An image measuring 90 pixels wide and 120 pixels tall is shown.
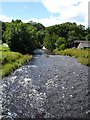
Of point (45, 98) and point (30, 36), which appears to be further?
point (30, 36)

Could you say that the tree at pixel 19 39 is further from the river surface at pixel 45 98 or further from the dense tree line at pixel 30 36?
the river surface at pixel 45 98

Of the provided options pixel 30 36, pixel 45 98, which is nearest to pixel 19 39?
pixel 30 36

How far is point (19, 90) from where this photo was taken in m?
27.9

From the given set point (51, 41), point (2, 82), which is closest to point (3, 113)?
point (2, 82)

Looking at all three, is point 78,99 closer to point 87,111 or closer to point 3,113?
point 87,111

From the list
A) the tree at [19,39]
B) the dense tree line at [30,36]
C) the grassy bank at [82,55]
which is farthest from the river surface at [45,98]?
the dense tree line at [30,36]

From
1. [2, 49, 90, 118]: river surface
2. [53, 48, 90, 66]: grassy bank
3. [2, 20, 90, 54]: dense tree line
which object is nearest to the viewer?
[2, 49, 90, 118]: river surface

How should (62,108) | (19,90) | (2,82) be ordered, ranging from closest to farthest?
(62,108), (19,90), (2,82)

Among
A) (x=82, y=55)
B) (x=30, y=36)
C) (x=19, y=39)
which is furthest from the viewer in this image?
(x=30, y=36)

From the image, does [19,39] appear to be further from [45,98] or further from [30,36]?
[45,98]

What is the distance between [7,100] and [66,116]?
644 cm

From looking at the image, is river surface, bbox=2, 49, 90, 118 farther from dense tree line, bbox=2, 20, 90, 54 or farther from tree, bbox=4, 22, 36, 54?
dense tree line, bbox=2, 20, 90, 54

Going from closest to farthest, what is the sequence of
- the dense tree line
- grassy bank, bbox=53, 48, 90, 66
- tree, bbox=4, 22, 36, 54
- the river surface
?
the river surface → grassy bank, bbox=53, 48, 90, 66 → tree, bbox=4, 22, 36, 54 → the dense tree line

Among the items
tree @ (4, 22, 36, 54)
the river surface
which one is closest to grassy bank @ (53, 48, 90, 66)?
tree @ (4, 22, 36, 54)
